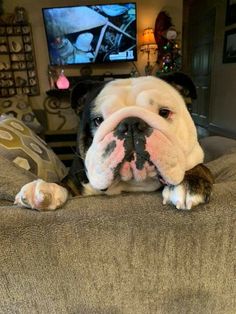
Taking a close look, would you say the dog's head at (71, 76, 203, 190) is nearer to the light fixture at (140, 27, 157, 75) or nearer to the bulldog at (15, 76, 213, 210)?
the bulldog at (15, 76, 213, 210)

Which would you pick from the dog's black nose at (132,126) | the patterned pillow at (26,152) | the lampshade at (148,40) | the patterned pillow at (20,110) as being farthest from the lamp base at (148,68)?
the dog's black nose at (132,126)

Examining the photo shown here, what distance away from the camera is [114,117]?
0.68 metres

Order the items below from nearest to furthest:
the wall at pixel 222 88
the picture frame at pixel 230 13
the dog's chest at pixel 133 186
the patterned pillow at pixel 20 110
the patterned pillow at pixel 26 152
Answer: the dog's chest at pixel 133 186 → the patterned pillow at pixel 26 152 → the patterned pillow at pixel 20 110 → the picture frame at pixel 230 13 → the wall at pixel 222 88

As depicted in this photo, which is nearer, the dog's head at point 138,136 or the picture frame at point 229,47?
the dog's head at point 138,136

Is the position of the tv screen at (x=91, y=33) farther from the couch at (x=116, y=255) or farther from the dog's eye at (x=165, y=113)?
the couch at (x=116, y=255)

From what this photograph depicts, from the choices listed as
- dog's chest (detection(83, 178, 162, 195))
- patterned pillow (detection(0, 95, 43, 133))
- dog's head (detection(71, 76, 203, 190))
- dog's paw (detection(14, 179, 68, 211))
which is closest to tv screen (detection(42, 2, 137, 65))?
patterned pillow (detection(0, 95, 43, 133))

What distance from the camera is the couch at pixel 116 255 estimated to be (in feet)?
1.81

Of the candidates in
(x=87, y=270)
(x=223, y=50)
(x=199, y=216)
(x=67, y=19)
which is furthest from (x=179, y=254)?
(x=223, y=50)

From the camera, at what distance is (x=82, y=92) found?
907 mm

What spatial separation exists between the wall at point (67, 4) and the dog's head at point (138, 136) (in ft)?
11.7

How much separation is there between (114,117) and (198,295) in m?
0.46

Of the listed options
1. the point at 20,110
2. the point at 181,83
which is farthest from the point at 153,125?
the point at 20,110

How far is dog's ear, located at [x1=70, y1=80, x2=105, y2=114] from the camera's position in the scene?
874mm

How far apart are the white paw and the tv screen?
11.9 ft
